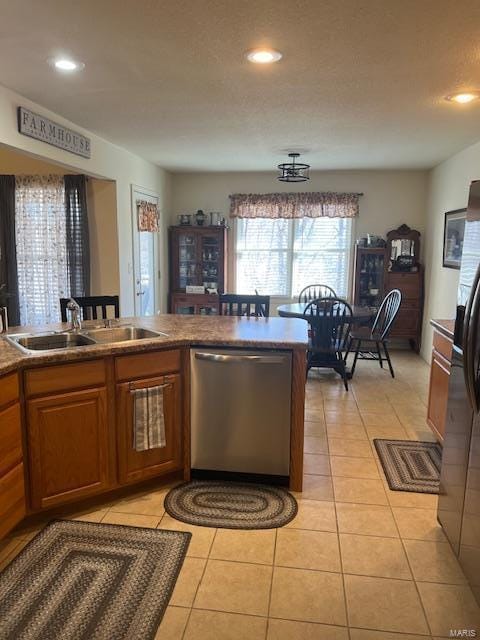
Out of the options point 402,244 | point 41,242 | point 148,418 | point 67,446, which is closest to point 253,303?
point 148,418

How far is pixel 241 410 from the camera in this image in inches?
101

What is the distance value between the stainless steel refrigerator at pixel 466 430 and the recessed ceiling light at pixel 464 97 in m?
1.32

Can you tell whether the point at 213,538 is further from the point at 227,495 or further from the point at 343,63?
the point at 343,63

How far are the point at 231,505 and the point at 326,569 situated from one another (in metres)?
0.64

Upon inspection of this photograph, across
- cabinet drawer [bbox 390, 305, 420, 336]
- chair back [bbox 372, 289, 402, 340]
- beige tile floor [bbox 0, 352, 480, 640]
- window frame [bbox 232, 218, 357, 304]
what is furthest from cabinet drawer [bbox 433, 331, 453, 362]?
window frame [bbox 232, 218, 357, 304]

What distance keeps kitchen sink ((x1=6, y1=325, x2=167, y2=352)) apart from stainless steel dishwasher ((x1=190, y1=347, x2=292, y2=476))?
1.24ft

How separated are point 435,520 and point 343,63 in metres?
2.47

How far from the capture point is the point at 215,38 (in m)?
2.21

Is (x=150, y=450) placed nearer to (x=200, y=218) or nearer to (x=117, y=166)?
(x=117, y=166)

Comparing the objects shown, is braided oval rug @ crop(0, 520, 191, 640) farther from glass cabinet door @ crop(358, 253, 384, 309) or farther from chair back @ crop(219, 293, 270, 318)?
glass cabinet door @ crop(358, 253, 384, 309)

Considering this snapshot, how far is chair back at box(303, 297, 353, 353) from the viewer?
4.42 m

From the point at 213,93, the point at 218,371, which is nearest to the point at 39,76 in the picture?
the point at 213,93

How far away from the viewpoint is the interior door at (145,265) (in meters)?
5.16

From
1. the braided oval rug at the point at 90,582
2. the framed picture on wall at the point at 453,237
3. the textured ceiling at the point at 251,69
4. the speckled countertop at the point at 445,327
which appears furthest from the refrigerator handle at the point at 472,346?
the framed picture on wall at the point at 453,237
